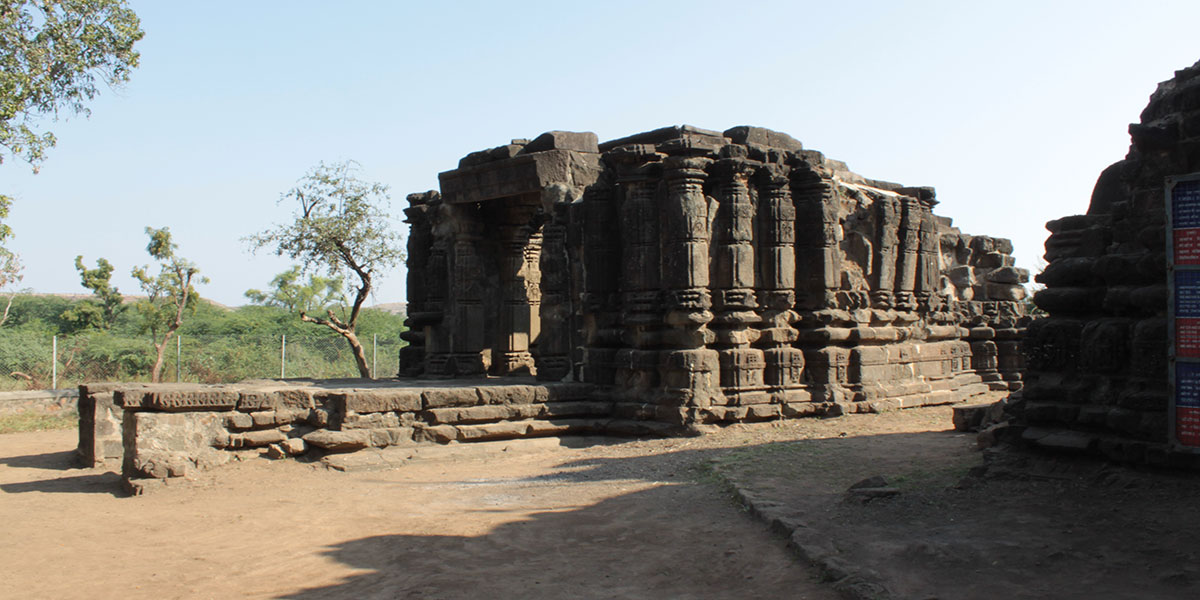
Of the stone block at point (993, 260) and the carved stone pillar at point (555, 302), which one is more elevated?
the stone block at point (993, 260)

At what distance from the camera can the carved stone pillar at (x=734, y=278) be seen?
34.7 ft

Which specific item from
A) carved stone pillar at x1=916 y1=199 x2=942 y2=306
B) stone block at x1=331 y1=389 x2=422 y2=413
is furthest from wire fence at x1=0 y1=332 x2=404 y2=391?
carved stone pillar at x1=916 y1=199 x2=942 y2=306

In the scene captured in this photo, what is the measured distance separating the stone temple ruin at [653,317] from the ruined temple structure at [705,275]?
3 cm

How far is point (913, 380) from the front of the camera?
41.8 ft

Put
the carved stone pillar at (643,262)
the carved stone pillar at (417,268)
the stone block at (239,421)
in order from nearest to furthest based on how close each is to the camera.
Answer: the stone block at (239,421) → the carved stone pillar at (643,262) → the carved stone pillar at (417,268)

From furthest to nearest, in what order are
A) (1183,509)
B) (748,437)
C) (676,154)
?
1. (676,154)
2. (748,437)
3. (1183,509)

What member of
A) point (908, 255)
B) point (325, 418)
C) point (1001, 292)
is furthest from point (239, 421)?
point (1001, 292)

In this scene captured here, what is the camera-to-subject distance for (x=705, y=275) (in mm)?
10602

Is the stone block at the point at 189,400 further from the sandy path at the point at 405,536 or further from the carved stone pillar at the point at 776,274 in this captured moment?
the carved stone pillar at the point at 776,274

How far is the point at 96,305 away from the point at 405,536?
3759cm

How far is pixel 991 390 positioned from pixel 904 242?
349cm

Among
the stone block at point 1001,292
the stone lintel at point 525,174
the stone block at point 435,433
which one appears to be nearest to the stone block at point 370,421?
the stone block at point 435,433

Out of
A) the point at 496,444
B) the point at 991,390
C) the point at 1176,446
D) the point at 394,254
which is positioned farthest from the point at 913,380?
the point at 394,254

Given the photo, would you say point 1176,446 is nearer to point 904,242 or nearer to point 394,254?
point 904,242
